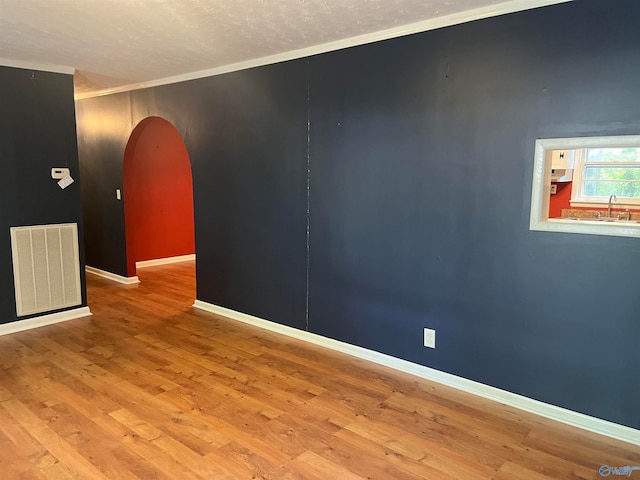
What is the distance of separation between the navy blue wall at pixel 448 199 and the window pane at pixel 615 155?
284 cm

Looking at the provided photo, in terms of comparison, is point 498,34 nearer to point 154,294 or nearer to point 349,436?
point 349,436

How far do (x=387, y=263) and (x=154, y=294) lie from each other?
127 inches

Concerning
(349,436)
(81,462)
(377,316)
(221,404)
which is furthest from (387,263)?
(81,462)

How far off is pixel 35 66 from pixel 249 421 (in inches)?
146

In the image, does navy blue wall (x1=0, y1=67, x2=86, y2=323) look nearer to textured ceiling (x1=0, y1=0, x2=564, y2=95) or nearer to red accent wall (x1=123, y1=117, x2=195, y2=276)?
textured ceiling (x1=0, y1=0, x2=564, y2=95)

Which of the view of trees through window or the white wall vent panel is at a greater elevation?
the view of trees through window

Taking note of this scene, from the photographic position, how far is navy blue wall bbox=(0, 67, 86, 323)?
400cm

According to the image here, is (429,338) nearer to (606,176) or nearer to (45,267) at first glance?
(606,176)

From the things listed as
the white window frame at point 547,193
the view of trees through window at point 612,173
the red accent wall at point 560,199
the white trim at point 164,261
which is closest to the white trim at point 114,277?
the white trim at point 164,261

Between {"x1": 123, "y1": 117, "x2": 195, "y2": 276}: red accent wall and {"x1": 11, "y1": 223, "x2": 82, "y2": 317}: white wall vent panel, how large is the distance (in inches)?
66.5

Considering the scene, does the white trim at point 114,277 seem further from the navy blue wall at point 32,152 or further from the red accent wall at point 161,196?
the navy blue wall at point 32,152

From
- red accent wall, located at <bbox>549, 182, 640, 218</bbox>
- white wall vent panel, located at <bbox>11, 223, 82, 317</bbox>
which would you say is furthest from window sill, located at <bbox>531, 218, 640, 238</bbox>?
white wall vent panel, located at <bbox>11, 223, 82, 317</bbox>

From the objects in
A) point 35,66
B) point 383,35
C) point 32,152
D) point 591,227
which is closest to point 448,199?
point 591,227

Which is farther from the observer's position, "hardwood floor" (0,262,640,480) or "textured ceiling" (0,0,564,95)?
"textured ceiling" (0,0,564,95)
